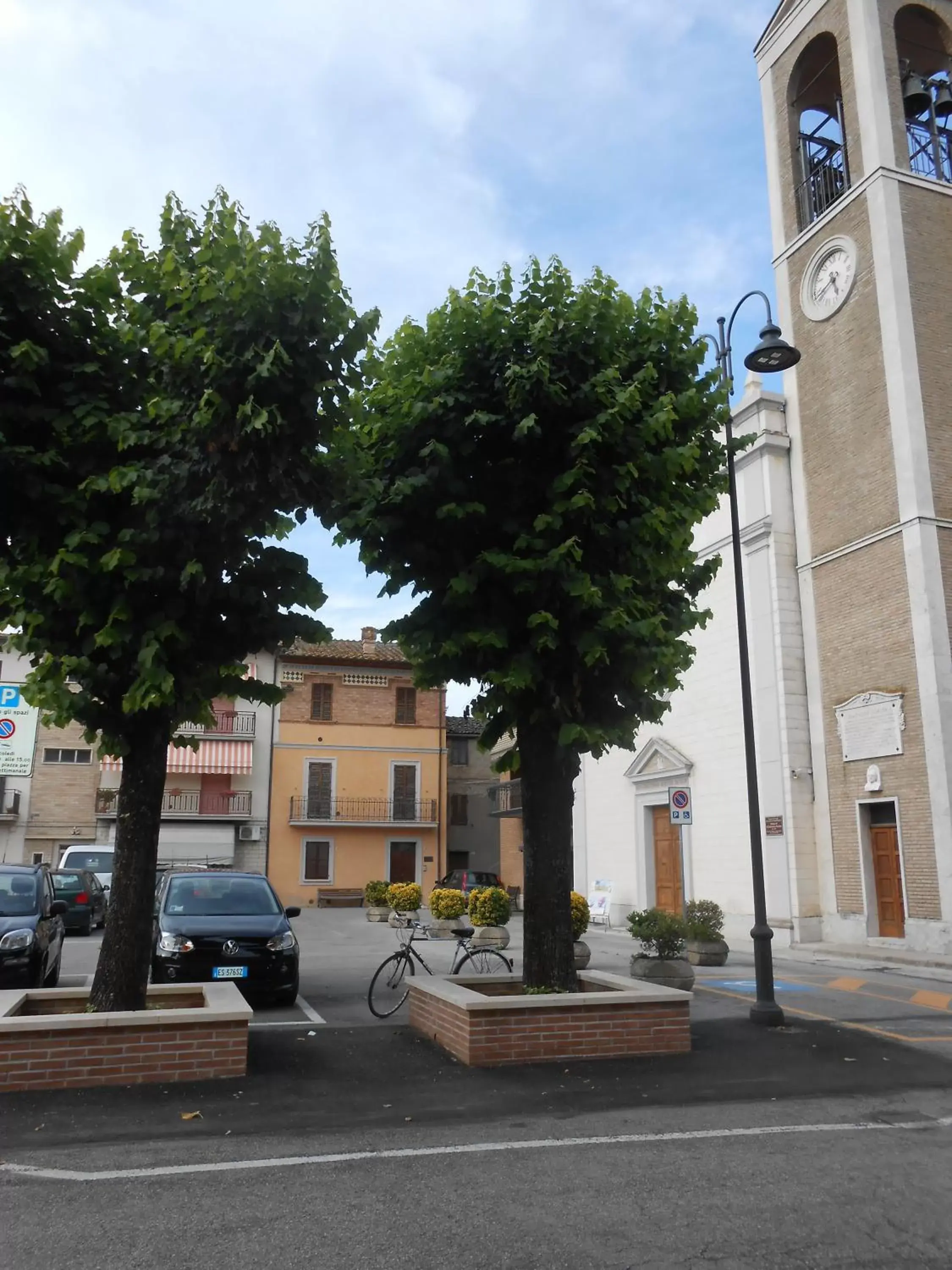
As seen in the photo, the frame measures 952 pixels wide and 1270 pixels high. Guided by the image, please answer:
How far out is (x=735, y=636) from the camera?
2297 cm

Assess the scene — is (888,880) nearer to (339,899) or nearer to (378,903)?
(378,903)

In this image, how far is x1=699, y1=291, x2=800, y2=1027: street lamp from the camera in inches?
400

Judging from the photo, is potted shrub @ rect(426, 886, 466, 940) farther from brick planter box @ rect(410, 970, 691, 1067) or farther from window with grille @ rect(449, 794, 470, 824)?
window with grille @ rect(449, 794, 470, 824)

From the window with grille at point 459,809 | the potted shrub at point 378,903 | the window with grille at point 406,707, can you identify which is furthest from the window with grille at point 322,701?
the potted shrub at point 378,903

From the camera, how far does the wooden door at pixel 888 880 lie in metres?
18.4

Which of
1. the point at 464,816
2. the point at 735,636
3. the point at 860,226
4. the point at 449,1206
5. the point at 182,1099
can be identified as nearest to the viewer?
the point at 449,1206

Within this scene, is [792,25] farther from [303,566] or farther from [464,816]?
[464,816]

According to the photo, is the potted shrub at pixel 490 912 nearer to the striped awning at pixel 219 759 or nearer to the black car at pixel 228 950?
the black car at pixel 228 950

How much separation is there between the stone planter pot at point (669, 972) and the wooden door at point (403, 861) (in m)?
29.0

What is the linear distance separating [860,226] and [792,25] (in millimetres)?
6423

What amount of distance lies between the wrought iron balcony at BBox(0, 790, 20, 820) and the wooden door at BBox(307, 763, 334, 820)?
34.9 feet

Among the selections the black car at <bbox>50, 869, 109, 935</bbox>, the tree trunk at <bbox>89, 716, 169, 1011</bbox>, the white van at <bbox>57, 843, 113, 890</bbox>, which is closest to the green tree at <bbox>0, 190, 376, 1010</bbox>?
the tree trunk at <bbox>89, 716, 169, 1011</bbox>

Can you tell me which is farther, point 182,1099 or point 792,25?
point 792,25

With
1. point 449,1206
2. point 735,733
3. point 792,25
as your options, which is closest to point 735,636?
point 735,733
